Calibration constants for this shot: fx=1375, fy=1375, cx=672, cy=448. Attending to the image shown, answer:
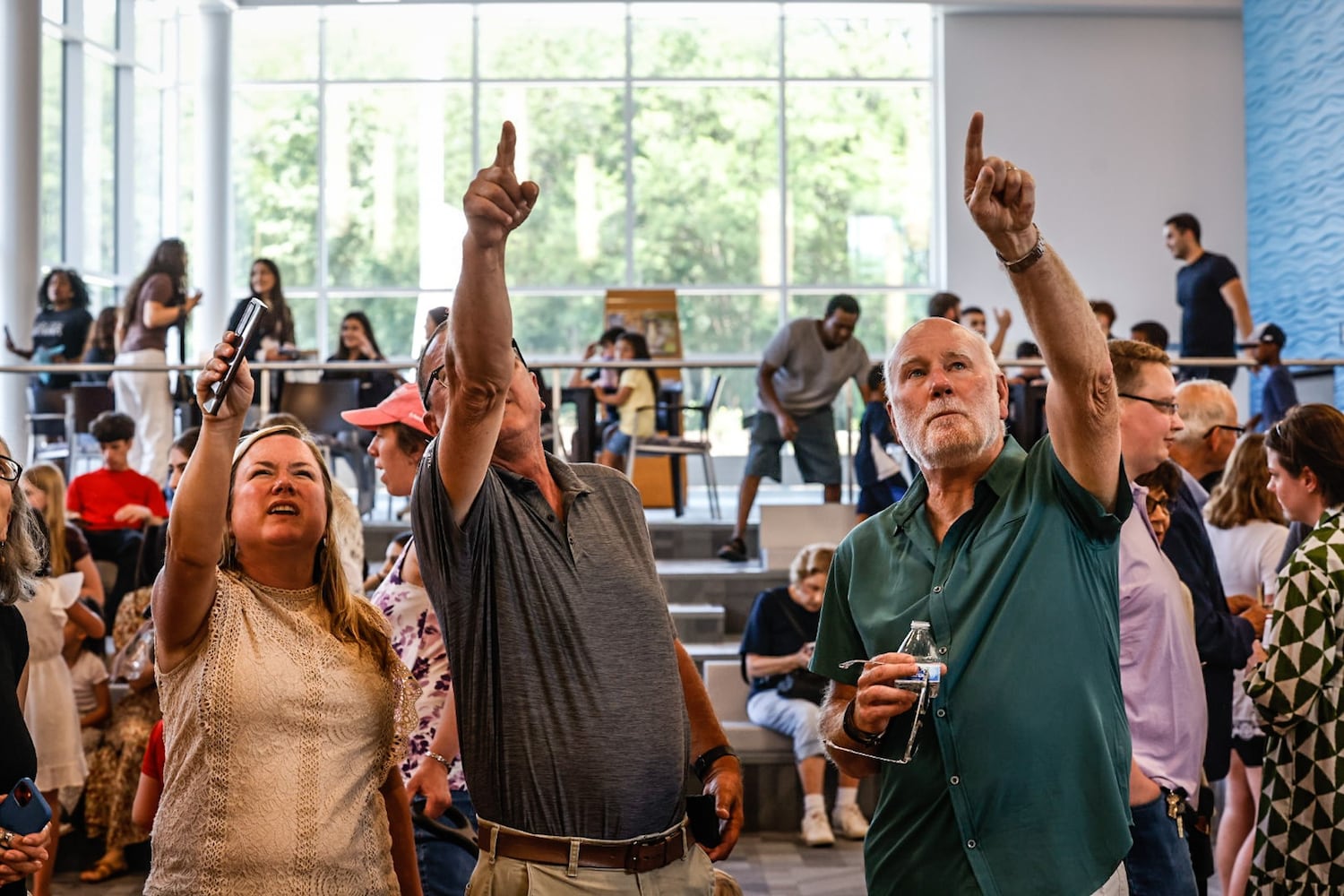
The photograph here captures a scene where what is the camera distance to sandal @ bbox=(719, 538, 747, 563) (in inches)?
311

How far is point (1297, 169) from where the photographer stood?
12.2m

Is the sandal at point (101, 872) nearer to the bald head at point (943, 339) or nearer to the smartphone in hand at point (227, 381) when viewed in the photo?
the smartphone in hand at point (227, 381)

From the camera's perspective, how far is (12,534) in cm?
264

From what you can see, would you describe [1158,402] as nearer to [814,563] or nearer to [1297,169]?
[814,563]

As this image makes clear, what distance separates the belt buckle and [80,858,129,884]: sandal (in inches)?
152

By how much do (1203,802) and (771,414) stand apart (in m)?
5.29

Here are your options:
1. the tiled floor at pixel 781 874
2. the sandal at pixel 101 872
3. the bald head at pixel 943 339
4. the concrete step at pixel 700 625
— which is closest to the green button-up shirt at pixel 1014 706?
the bald head at pixel 943 339

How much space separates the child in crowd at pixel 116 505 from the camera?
21.2 ft

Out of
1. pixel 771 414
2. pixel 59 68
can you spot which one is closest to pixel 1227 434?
pixel 771 414

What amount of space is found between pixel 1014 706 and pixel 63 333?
7.46 metres

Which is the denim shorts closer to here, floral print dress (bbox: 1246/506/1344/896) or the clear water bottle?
floral print dress (bbox: 1246/506/1344/896)

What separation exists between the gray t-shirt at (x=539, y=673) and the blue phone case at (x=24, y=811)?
2.67 ft

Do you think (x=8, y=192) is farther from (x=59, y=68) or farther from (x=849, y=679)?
(x=849, y=679)

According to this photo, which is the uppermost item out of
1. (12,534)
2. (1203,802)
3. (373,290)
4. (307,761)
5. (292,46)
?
(292,46)
